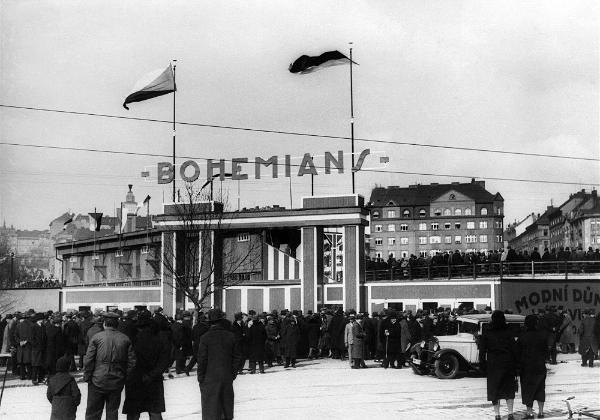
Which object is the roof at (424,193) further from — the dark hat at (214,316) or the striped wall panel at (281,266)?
the dark hat at (214,316)

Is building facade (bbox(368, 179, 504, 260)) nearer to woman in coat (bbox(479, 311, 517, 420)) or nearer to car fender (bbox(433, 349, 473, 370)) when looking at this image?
car fender (bbox(433, 349, 473, 370))

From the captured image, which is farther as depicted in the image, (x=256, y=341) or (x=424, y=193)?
(x=424, y=193)

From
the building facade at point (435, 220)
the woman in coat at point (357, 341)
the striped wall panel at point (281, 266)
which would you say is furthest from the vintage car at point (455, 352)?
the building facade at point (435, 220)

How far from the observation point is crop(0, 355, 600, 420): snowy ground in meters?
14.3

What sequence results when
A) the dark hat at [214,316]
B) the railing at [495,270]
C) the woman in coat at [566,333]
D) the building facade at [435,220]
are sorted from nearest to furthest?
the dark hat at [214,316], the woman in coat at [566,333], the railing at [495,270], the building facade at [435,220]

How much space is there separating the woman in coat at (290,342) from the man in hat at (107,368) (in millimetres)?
14081

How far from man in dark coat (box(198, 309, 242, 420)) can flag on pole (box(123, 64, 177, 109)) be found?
26.9m

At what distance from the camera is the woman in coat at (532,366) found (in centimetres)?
1348

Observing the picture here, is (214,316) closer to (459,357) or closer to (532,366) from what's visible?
(532,366)

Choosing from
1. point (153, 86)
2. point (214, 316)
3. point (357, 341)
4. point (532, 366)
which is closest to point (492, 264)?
point (357, 341)

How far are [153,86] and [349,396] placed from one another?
24.3 m

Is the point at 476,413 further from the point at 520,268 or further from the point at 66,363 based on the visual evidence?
the point at 520,268

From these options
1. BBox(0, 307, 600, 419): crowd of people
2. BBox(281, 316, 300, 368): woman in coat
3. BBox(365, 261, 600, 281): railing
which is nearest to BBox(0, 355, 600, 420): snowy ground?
BBox(0, 307, 600, 419): crowd of people

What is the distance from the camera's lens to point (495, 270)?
122ft
